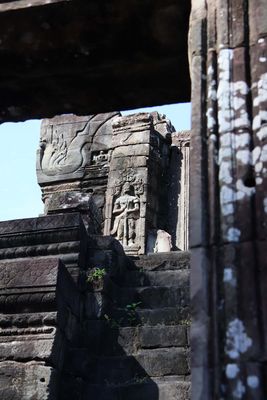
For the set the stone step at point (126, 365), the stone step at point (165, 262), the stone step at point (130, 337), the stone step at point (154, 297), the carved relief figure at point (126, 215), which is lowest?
the stone step at point (126, 365)

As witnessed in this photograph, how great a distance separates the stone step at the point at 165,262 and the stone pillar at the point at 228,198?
4.63 meters

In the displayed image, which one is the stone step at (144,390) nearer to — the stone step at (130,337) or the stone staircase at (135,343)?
the stone staircase at (135,343)

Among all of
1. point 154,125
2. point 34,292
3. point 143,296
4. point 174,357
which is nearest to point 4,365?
point 34,292

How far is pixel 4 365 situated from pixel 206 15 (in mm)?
3378

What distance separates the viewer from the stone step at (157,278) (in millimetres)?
6676

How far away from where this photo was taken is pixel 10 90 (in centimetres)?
355

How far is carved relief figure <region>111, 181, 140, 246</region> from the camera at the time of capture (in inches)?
425

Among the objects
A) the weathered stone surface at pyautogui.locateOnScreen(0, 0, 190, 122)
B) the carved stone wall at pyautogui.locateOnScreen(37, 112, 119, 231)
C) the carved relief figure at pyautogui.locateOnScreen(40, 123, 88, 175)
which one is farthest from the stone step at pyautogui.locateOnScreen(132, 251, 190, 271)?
the carved relief figure at pyautogui.locateOnScreen(40, 123, 88, 175)

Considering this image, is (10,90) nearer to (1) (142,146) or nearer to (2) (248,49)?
(2) (248,49)

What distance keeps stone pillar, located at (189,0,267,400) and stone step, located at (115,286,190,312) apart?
3.90 meters

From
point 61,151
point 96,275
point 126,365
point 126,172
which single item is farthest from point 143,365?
point 61,151

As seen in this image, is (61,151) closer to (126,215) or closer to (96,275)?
(126,215)

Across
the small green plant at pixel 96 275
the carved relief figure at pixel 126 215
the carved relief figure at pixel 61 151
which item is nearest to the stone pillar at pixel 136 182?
the carved relief figure at pixel 126 215

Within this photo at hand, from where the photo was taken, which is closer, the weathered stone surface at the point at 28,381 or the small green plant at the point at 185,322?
the weathered stone surface at the point at 28,381
